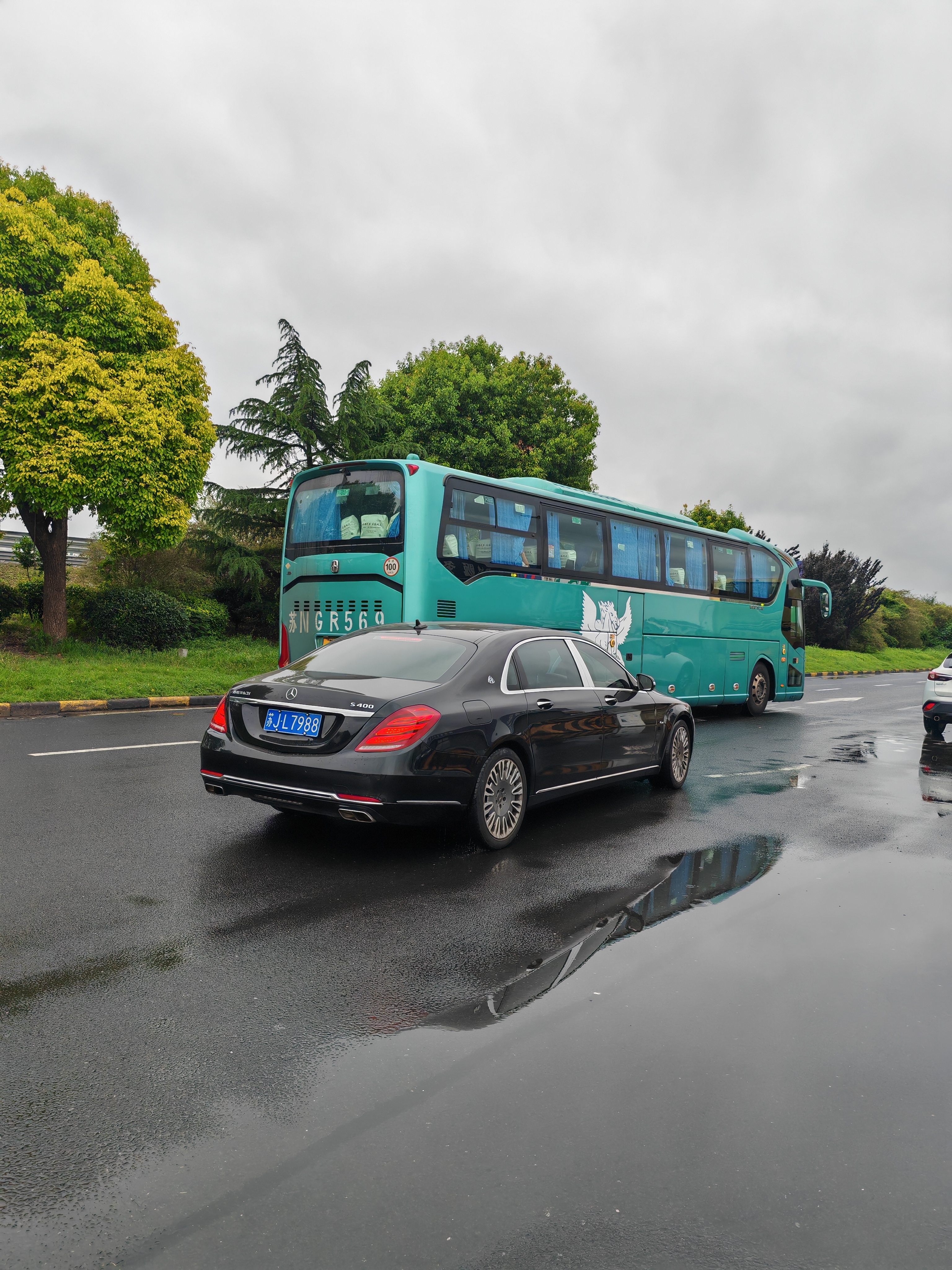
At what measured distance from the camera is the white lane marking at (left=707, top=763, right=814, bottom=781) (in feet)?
32.1

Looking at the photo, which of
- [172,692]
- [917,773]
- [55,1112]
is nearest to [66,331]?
[172,692]

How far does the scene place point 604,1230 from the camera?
95.0 inches

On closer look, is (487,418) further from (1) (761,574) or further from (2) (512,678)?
(2) (512,678)

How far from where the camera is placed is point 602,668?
7.98 meters

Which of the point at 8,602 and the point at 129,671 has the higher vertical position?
the point at 8,602

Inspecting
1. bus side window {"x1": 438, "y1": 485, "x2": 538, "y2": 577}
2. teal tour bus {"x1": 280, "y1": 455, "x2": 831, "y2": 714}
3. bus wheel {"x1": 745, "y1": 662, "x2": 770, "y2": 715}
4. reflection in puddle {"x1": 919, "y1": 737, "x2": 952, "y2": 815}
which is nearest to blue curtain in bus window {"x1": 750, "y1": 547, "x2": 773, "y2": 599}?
teal tour bus {"x1": 280, "y1": 455, "x2": 831, "y2": 714}

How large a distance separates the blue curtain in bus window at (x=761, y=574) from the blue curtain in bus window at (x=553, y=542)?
235 inches

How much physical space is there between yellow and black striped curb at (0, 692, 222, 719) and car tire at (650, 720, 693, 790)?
9.00 metres

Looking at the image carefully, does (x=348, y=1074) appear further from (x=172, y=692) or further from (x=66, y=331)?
(x=66, y=331)

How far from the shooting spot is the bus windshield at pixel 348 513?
11.9 m

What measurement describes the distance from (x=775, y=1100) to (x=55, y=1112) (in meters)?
2.27

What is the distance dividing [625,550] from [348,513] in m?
4.89

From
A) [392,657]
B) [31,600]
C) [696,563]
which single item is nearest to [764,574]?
[696,563]

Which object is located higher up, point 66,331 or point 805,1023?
point 66,331
